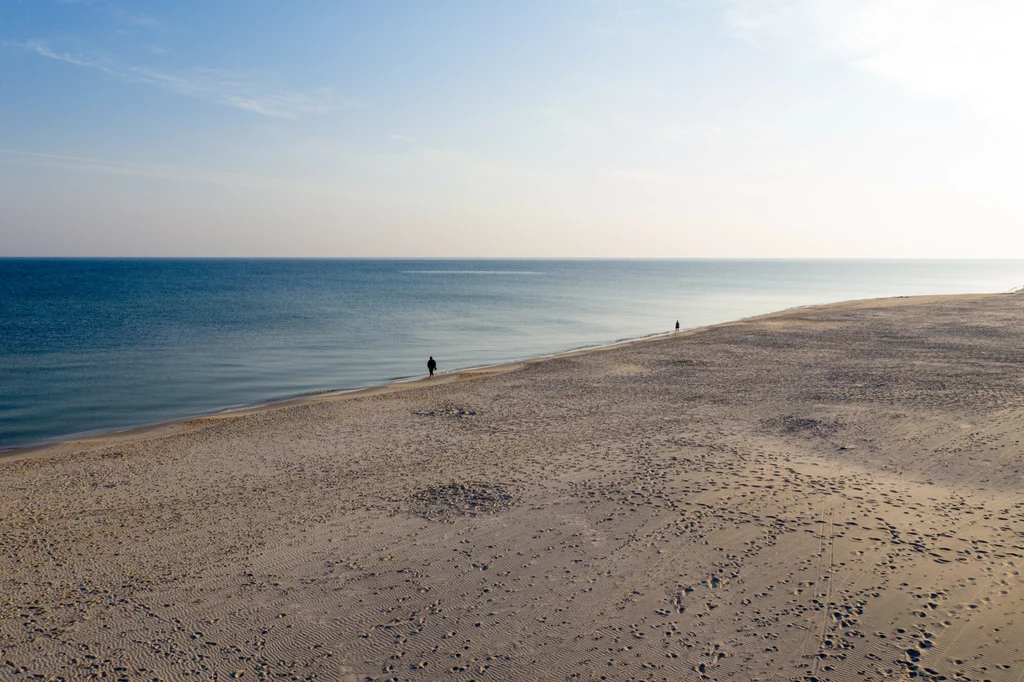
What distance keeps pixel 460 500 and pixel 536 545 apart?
307cm

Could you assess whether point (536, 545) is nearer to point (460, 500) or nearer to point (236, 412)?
point (460, 500)

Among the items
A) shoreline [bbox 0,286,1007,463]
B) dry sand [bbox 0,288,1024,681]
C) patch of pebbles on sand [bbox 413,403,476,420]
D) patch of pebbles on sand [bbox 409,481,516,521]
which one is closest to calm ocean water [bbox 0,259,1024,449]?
shoreline [bbox 0,286,1007,463]

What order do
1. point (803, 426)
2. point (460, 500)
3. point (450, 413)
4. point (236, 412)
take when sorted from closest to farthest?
point (460, 500) < point (803, 426) < point (450, 413) < point (236, 412)

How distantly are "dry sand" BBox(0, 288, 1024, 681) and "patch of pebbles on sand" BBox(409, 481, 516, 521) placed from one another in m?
0.08

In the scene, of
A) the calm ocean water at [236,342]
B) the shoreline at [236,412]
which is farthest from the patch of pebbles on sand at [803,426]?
the calm ocean water at [236,342]

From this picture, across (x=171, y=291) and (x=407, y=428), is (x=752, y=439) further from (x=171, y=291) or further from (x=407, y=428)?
(x=171, y=291)

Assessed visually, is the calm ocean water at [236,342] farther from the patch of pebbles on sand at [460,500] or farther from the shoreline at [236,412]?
the patch of pebbles on sand at [460,500]

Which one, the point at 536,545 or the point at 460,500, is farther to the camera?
the point at 460,500

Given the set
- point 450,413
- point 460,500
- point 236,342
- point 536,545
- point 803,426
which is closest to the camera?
point 536,545

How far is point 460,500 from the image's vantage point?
51.3ft

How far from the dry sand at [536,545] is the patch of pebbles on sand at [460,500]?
0.26 feet

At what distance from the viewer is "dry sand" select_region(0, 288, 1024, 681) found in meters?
9.61

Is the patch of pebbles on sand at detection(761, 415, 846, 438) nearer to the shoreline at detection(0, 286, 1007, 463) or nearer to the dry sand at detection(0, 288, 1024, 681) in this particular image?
the dry sand at detection(0, 288, 1024, 681)

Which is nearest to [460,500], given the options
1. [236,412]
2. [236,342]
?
[236,412]
